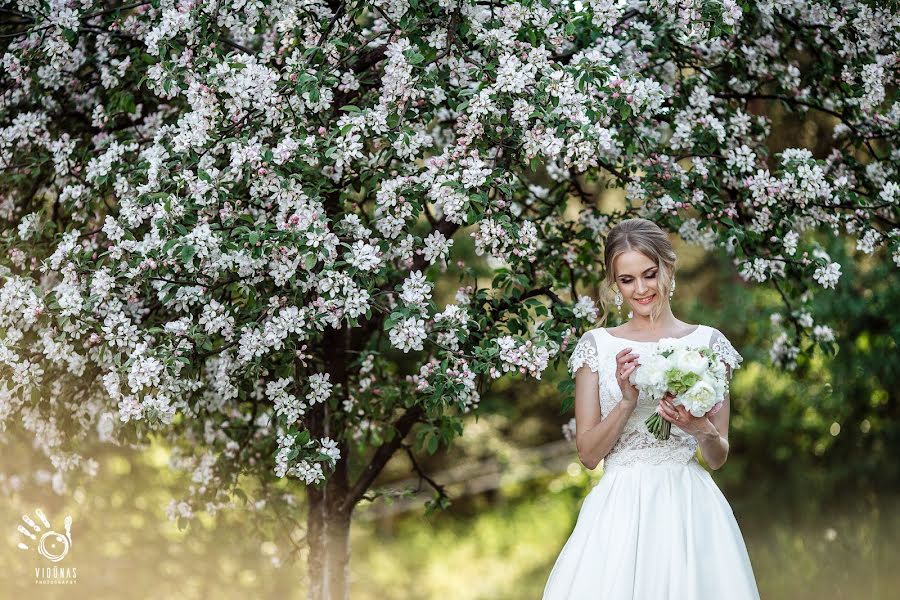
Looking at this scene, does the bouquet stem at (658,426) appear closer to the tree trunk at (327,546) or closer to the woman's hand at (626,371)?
the woman's hand at (626,371)

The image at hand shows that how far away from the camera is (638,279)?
120 inches

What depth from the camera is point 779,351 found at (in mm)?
4637

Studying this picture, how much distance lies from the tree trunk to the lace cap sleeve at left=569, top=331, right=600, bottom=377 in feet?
5.48

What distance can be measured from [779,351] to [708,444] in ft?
6.17

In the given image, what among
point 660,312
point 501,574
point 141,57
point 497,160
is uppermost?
point 141,57

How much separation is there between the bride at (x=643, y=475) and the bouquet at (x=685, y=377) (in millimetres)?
51

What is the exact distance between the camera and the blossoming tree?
10.3ft

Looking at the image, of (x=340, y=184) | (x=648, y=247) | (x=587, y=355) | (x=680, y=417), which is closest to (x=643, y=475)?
(x=680, y=417)

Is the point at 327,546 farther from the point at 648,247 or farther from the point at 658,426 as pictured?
the point at 648,247

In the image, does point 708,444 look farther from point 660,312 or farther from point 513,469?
point 513,469

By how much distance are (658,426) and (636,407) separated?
0.61ft

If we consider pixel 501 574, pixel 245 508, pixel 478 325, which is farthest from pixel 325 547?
pixel 501 574

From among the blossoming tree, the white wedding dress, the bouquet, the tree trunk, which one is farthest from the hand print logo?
the bouquet
